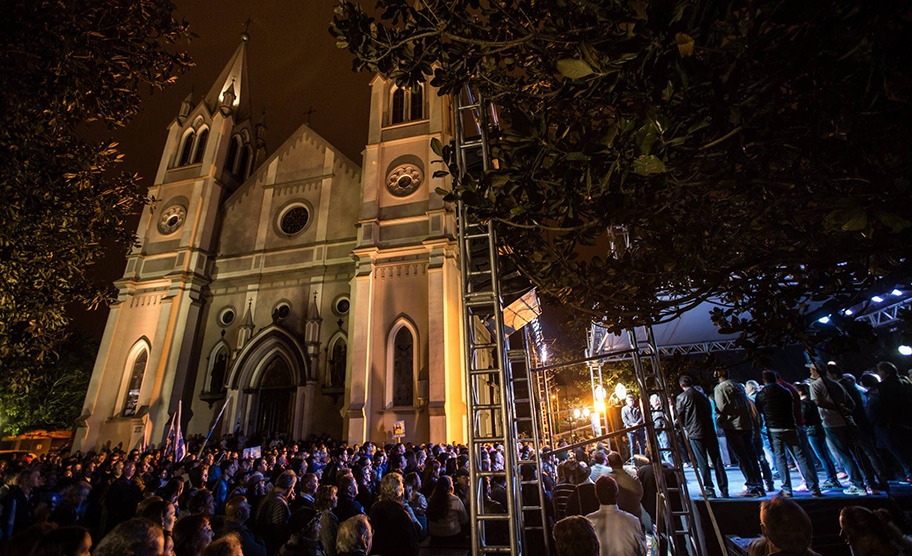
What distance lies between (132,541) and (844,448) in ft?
26.3

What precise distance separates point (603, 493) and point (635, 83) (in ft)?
10.9

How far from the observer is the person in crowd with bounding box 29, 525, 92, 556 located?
214 centimetres

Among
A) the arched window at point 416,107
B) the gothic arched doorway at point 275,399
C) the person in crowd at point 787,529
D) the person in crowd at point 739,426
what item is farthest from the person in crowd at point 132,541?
the arched window at point 416,107

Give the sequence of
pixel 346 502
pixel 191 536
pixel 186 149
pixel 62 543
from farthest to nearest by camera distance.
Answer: pixel 186 149 → pixel 346 502 → pixel 191 536 → pixel 62 543

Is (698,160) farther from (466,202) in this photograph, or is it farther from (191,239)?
(191,239)

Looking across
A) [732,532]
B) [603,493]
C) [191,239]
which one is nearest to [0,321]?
[603,493]

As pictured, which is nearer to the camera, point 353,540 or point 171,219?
point 353,540

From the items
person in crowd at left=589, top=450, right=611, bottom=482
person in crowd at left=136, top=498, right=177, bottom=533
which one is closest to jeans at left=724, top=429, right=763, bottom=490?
person in crowd at left=589, top=450, right=611, bottom=482

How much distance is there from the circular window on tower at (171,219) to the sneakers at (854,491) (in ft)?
80.4

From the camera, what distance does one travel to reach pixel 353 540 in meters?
3.15

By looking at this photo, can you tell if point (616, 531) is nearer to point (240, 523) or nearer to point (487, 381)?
point (487, 381)

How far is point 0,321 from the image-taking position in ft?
19.8

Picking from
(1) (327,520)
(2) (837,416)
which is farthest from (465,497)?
(2) (837,416)

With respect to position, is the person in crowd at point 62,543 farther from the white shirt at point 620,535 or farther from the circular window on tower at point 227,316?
the circular window on tower at point 227,316
